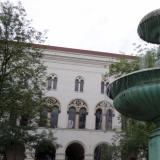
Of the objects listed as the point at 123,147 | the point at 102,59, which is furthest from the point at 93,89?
the point at 123,147

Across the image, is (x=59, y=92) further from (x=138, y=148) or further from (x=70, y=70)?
(x=138, y=148)

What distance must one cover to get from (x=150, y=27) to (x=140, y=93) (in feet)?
8.52

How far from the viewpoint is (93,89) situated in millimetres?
28016

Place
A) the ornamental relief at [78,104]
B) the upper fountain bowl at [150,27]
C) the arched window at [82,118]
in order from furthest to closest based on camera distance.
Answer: the ornamental relief at [78,104]
the arched window at [82,118]
the upper fountain bowl at [150,27]

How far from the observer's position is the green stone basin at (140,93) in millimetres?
5891

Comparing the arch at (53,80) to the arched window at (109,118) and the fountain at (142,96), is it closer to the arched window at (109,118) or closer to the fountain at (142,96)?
the arched window at (109,118)

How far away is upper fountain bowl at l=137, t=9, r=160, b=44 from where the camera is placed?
7.38 m

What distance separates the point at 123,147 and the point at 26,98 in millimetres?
7049

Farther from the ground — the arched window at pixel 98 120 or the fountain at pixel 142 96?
the arched window at pixel 98 120

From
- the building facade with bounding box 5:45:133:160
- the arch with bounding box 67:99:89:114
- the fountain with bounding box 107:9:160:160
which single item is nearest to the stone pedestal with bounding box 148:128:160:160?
the fountain with bounding box 107:9:160:160

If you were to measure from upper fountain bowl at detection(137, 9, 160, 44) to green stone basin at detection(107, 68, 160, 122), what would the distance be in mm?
2079

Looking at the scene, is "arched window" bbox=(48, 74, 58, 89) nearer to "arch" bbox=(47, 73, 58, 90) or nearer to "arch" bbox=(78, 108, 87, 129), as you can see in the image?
"arch" bbox=(47, 73, 58, 90)

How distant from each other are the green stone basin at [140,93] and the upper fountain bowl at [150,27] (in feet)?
6.82

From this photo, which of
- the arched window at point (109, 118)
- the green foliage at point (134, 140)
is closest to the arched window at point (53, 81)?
the arched window at point (109, 118)
